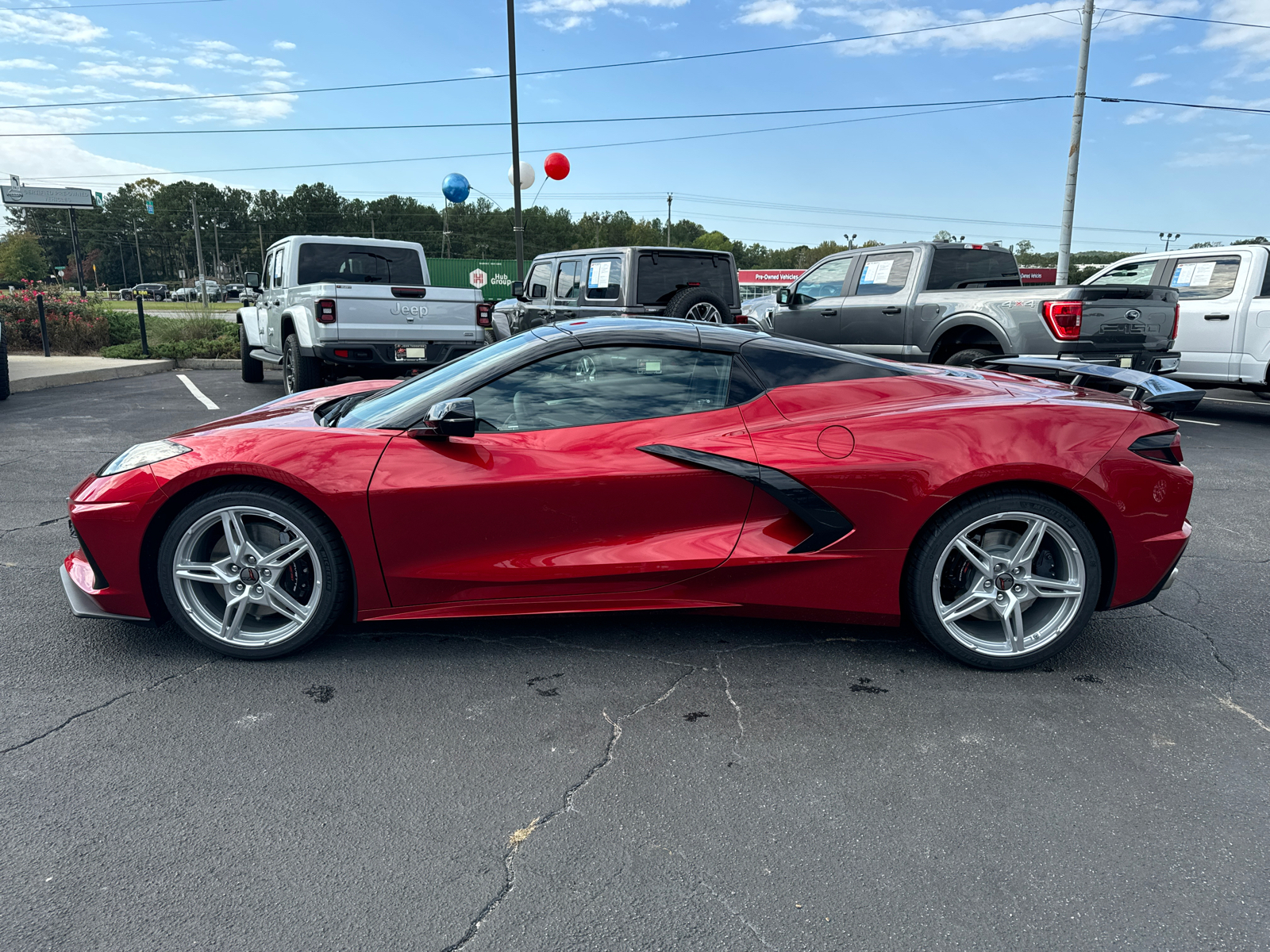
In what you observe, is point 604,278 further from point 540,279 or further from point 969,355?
point 969,355

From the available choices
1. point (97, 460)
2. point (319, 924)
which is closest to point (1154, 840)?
point (319, 924)

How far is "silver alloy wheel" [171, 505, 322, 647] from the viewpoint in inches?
127

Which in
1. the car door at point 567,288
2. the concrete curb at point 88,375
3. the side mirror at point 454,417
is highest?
the car door at point 567,288

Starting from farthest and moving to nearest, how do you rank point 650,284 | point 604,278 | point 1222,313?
point 604,278
point 650,284
point 1222,313

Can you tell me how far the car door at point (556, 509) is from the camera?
10.4 feet

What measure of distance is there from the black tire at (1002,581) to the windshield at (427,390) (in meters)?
1.83

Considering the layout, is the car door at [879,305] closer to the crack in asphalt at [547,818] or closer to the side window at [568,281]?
the side window at [568,281]

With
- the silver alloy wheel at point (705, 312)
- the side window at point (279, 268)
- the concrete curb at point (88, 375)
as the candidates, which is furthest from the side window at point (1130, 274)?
the concrete curb at point (88, 375)

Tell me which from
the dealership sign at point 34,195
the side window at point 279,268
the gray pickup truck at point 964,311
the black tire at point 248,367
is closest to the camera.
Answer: the gray pickup truck at point 964,311

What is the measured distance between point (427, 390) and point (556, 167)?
17.8m

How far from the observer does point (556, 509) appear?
10.4 feet

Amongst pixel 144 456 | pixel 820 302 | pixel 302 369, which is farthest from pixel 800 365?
pixel 302 369

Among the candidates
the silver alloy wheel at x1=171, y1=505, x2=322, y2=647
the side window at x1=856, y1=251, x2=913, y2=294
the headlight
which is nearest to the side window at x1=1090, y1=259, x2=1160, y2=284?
the side window at x1=856, y1=251, x2=913, y2=294

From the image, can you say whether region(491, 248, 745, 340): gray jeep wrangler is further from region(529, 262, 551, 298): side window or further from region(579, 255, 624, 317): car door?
region(529, 262, 551, 298): side window
